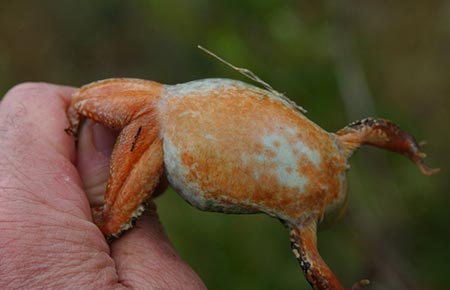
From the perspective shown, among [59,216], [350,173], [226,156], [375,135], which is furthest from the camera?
[350,173]

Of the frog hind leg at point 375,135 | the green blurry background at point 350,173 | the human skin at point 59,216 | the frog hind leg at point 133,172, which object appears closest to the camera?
the human skin at point 59,216

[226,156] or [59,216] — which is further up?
[226,156]

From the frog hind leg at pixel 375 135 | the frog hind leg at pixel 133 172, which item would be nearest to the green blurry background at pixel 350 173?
the frog hind leg at pixel 375 135

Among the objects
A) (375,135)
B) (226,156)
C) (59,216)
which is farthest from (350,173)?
(59,216)

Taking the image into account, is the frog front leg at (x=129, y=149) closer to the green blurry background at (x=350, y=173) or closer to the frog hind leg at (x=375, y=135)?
the frog hind leg at (x=375, y=135)

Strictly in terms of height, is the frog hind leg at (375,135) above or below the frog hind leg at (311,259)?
above

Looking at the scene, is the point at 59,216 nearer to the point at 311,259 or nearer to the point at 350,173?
the point at 311,259

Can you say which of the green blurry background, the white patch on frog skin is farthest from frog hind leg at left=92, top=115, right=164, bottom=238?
the green blurry background

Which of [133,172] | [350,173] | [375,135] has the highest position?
[375,135]
